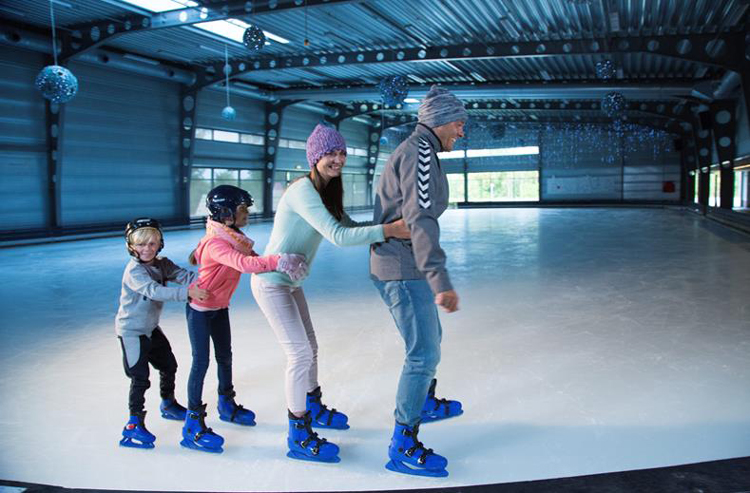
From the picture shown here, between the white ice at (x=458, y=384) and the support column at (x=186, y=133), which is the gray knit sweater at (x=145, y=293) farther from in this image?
the support column at (x=186, y=133)

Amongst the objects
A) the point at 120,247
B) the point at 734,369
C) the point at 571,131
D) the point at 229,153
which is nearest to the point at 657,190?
the point at 571,131

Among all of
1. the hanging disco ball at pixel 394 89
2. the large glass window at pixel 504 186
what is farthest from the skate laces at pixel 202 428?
the large glass window at pixel 504 186

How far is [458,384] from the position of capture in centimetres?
334

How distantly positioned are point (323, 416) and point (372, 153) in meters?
27.1

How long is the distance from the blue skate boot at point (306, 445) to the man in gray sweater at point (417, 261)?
253 mm

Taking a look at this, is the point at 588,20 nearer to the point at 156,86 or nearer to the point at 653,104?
the point at 156,86

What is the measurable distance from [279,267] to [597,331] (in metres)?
3.15

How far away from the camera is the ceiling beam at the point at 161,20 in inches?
424

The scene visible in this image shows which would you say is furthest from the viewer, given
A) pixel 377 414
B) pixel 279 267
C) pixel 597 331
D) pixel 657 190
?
pixel 657 190

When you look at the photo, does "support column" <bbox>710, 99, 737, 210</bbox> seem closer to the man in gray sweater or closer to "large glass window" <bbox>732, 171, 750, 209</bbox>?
"large glass window" <bbox>732, 171, 750, 209</bbox>

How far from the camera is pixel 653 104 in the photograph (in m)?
23.4

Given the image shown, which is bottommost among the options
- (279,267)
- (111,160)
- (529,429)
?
(529,429)

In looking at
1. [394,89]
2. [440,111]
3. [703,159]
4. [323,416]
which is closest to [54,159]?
[394,89]

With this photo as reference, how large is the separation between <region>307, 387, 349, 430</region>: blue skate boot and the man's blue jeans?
0.57 meters
